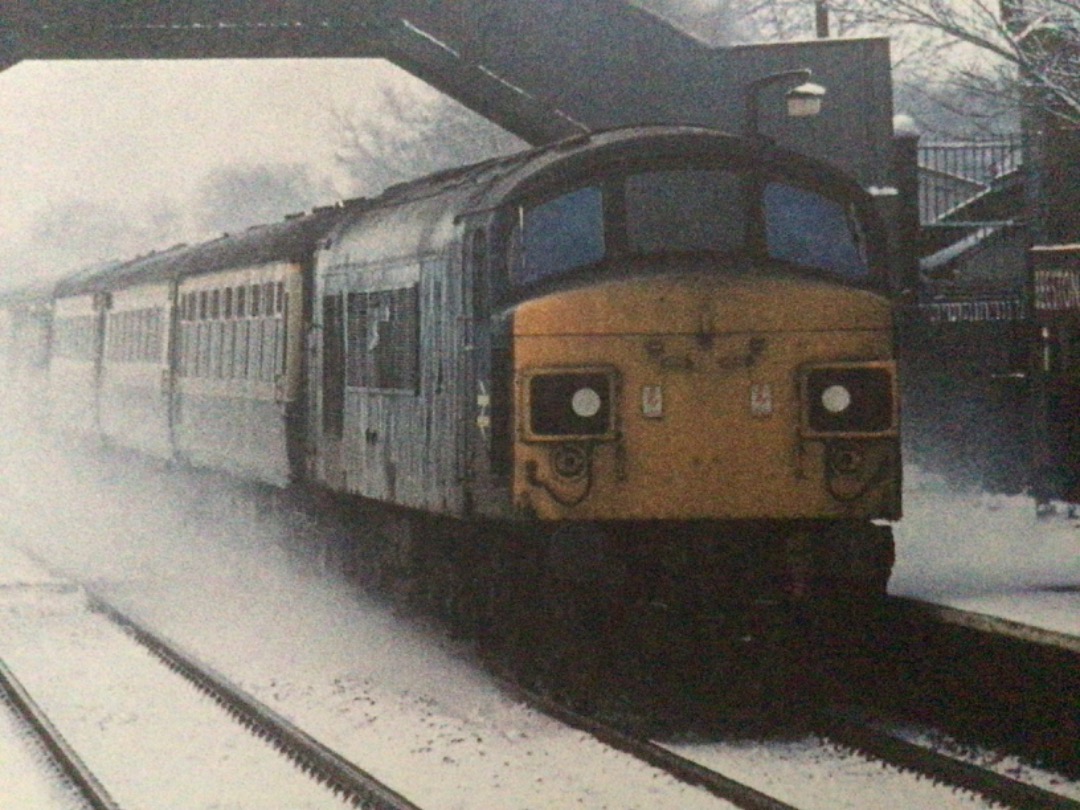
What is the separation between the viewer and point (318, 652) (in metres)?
13.7

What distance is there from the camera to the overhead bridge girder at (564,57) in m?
25.8

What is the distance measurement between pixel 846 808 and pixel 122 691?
497 centimetres

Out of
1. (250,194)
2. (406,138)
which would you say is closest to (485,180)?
(406,138)

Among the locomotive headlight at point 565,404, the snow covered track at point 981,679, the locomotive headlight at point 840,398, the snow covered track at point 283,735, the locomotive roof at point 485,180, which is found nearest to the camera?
the snow covered track at point 283,735

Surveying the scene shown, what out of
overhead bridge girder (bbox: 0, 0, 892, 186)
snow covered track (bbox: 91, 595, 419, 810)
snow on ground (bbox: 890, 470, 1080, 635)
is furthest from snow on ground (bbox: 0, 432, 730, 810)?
overhead bridge girder (bbox: 0, 0, 892, 186)

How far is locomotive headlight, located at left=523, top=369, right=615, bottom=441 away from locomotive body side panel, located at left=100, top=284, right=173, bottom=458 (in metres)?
12.5

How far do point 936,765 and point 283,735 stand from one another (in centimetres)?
317

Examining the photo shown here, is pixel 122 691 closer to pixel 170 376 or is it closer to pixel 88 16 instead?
pixel 170 376

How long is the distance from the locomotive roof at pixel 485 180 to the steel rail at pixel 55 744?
349 centimetres

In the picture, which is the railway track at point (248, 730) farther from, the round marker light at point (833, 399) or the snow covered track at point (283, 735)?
the round marker light at point (833, 399)

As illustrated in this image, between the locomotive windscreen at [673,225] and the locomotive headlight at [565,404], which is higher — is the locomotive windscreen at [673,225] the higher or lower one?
the higher one

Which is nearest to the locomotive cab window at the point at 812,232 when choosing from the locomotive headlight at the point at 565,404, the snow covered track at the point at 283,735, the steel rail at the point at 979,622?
the locomotive headlight at the point at 565,404

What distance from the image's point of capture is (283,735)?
10.4 meters

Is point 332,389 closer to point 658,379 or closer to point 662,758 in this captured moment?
point 658,379
